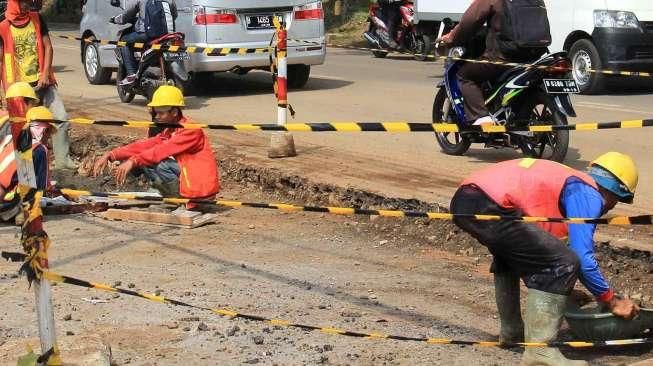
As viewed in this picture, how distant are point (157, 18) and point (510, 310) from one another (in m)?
9.06

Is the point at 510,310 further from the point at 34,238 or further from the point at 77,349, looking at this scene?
the point at 34,238

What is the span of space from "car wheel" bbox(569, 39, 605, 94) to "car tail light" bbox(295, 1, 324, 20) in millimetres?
3647

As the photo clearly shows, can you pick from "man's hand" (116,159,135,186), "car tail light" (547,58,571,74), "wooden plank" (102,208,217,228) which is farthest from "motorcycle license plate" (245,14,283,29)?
"man's hand" (116,159,135,186)

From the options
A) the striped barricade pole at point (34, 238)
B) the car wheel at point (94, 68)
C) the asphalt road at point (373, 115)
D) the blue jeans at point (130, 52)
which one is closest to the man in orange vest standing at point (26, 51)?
the asphalt road at point (373, 115)

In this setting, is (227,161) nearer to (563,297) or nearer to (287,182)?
(287,182)

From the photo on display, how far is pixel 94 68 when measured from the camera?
54.5ft

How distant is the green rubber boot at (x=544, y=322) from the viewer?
462 centimetres

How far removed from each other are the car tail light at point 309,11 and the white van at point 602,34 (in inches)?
134

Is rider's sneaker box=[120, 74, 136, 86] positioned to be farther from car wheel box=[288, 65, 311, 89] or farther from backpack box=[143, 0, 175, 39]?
car wheel box=[288, 65, 311, 89]

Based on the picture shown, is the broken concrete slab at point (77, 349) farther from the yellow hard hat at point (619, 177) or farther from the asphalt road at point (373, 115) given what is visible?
the asphalt road at point (373, 115)

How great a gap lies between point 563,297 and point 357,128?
3.96 feet

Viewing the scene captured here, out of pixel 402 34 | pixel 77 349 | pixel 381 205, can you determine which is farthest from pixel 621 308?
pixel 402 34

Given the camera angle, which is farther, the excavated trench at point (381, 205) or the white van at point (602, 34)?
the white van at point (602, 34)

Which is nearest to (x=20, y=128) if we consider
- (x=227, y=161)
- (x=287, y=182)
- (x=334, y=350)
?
(x=334, y=350)
